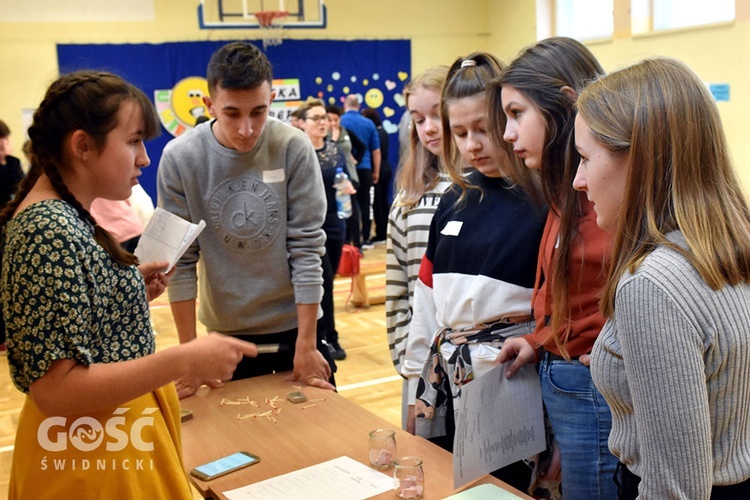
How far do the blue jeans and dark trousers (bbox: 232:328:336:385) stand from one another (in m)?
0.90

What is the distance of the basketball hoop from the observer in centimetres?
970

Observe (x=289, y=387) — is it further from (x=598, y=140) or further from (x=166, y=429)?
(x=598, y=140)

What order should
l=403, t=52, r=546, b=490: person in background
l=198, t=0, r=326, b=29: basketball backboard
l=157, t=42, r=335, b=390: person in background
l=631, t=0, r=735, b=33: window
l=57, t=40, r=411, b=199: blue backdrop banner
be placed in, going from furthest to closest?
l=198, t=0, r=326, b=29: basketball backboard < l=57, t=40, r=411, b=199: blue backdrop banner < l=631, t=0, r=735, b=33: window < l=157, t=42, r=335, b=390: person in background < l=403, t=52, r=546, b=490: person in background

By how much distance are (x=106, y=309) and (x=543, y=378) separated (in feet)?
3.11

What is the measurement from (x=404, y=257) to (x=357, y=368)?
250cm

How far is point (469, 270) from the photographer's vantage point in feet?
6.06

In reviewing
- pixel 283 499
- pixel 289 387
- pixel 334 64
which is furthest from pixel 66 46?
pixel 283 499

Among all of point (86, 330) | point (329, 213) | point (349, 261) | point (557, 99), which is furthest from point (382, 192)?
point (86, 330)

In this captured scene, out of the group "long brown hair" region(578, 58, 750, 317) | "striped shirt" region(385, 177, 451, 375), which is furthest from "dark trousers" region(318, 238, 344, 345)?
"long brown hair" region(578, 58, 750, 317)

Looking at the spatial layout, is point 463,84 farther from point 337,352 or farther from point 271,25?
point 271,25

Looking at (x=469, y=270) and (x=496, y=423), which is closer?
(x=496, y=423)

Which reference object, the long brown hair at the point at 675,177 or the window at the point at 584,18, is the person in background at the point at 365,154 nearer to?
the window at the point at 584,18

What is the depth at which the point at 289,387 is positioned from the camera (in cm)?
213

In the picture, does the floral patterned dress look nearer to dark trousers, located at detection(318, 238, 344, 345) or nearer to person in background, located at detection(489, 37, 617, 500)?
person in background, located at detection(489, 37, 617, 500)
